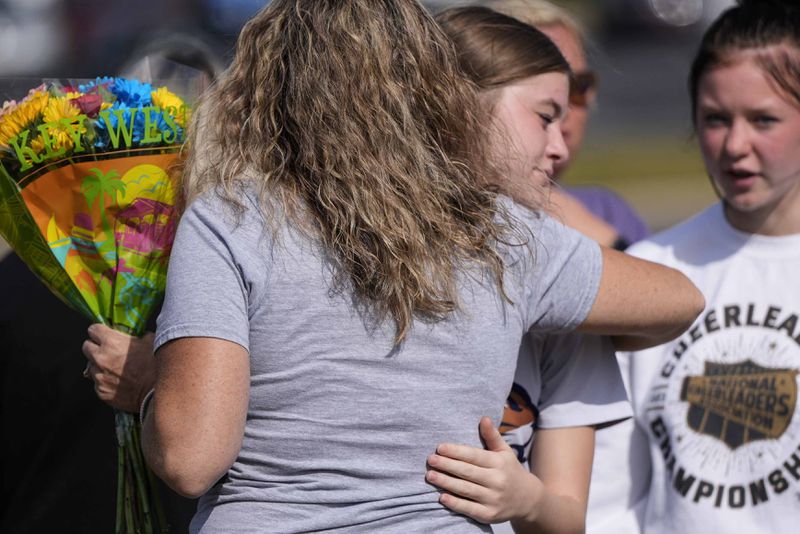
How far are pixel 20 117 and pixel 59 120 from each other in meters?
0.07

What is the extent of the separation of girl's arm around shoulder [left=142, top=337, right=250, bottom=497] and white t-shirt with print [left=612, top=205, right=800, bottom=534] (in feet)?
4.62

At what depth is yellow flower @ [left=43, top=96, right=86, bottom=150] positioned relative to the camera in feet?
6.07

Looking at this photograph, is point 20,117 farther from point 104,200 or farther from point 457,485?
point 457,485

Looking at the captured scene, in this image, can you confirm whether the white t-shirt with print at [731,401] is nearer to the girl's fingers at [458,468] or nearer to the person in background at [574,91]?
the person in background at [574,91]

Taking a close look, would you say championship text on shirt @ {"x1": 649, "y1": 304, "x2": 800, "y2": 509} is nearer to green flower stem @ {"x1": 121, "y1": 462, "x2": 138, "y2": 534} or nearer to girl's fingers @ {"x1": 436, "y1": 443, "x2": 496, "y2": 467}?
girl's fingers @ {"x1": 436, "y1": 443, "x2": 496, "y2": 467}

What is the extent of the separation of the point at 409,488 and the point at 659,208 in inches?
325

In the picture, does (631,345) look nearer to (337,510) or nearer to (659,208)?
(337,510)

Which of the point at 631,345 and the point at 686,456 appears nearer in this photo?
the point at 631,345

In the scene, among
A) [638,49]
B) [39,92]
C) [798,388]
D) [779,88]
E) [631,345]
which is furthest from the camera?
[638,49]

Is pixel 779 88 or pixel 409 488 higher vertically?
pixel 779 88

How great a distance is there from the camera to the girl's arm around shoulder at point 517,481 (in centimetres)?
170

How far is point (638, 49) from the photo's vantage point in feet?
54.5

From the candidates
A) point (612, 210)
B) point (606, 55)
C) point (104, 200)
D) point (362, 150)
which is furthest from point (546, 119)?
point (606, 55)

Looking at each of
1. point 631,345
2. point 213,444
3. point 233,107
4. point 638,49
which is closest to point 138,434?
point 213,444
